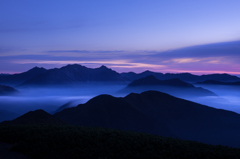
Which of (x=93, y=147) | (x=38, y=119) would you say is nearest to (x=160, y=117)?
(x=38, y=119)

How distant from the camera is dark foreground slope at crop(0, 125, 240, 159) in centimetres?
1723

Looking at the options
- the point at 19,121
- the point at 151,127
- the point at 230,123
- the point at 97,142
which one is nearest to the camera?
the point at 97,142

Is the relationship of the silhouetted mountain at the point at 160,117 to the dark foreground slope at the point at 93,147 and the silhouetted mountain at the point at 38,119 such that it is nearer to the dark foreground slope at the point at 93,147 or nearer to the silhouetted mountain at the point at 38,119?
the silhouetted mountain at the point at 38,119

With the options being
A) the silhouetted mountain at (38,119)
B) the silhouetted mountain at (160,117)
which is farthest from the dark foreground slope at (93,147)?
the silhouetted mountain at (160,117)

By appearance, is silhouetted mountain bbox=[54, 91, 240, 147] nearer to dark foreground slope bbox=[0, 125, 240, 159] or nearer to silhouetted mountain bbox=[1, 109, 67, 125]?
silhouetted mountain bbox=[1, 109, 67, 125]

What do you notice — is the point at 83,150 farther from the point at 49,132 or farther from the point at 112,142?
the point at 49,132

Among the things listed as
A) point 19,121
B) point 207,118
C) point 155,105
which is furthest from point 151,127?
point 19,121

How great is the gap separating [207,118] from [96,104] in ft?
185

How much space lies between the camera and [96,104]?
9081 cm

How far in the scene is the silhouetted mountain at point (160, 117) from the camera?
79.2 metres

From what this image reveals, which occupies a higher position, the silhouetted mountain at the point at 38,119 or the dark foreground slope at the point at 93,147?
the dark foreground slope at the point at 93,147

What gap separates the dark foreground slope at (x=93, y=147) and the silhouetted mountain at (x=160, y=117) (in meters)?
55.4

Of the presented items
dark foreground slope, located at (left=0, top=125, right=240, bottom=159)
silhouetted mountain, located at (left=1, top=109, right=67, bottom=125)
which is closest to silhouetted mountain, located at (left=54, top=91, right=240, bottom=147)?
silhouetted mountain, located at (left=1, top=109, right=67, bottom=125)

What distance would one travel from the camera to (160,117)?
303 feet
